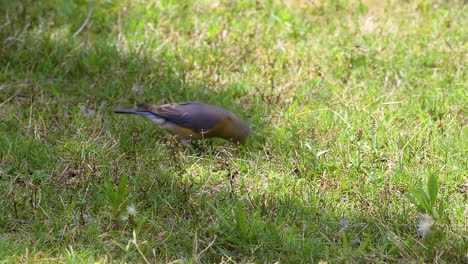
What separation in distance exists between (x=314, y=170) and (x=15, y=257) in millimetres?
2128

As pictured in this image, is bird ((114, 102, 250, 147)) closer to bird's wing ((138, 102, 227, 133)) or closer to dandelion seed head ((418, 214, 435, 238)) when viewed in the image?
bird's wing ((138, 102, 227, 133))

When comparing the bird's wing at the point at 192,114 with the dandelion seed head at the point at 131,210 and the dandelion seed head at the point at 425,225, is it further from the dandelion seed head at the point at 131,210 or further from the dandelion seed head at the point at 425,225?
the dandelion seed head at the point at 425,225

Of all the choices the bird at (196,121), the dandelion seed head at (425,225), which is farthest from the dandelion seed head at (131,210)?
the dandelion seed head at (425,225)

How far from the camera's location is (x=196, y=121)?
17.0ft

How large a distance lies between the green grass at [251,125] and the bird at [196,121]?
12 centimetres

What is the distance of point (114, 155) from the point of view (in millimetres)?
4938

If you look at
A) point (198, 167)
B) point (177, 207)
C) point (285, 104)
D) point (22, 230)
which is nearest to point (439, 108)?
point (285, 104)

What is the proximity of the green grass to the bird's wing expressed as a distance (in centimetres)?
20

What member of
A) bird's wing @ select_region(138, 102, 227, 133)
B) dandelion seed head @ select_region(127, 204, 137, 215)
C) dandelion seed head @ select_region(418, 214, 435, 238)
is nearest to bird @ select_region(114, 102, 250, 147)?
bird's wing @ select_region(138, 102, 227, 133)

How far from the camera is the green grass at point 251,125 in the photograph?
12.9 ft

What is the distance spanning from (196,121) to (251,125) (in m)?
0.51

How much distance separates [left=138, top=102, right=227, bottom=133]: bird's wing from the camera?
514cm

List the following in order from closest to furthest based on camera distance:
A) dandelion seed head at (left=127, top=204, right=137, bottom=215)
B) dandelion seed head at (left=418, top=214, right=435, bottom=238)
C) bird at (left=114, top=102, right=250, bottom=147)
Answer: dandelion seed head at (left=418, top=214, right=435, bottom=238) < dandelion seed head at (left=127, top=204, right=137, bottom=215) < bird at (left=114, top=102, right=250, bottom=147)

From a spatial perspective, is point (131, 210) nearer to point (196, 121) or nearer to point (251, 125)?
point (196, 121)
